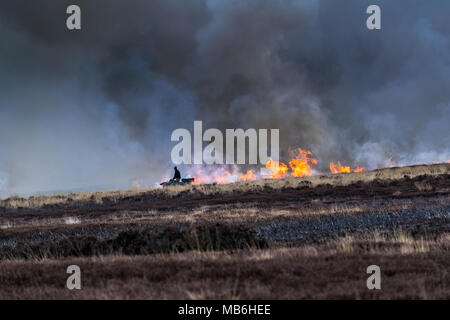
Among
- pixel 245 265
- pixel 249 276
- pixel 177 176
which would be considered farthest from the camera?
pixel 177 176

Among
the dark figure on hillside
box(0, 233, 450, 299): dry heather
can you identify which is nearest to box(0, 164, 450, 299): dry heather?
box(0, 233, 450, 299): dry heather

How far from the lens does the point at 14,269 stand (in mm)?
9984

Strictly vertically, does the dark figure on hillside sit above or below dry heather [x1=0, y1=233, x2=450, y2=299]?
above

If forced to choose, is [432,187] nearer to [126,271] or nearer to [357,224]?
[357,224]

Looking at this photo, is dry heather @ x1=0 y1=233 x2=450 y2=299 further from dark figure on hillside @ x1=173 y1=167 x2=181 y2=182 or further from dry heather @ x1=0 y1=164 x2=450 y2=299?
dark figure on hillside @ x1=173 y1=167 x2=181 y2=182

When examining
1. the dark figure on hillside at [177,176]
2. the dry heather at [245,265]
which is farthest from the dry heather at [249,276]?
the dark figure on hillside at [177,176]

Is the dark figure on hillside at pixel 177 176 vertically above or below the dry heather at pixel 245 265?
above

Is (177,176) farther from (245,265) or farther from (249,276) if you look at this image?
(249,276)

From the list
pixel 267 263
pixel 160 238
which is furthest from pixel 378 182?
pixel 267 263

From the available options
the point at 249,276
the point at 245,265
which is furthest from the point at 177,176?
the point at 249,276

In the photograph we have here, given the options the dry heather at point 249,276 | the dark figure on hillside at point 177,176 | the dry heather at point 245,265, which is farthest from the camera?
the dark figure on hillside at point 177,176

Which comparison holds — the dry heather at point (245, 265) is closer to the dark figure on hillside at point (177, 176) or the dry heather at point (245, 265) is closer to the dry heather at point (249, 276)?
the dry heather at point (249, 276)

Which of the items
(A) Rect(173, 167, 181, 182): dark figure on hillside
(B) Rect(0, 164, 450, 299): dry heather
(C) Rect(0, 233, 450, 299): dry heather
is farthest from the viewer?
(A) Rect(173, 167, 181, 182): dark figure on hillside
